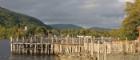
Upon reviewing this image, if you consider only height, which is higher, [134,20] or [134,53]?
[134,20]

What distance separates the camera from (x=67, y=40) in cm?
9844

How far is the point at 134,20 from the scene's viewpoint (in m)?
93.2

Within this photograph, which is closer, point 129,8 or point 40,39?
point 129,8

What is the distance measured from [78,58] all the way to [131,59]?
9.91 meters

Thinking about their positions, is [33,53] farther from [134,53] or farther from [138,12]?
[134,53]

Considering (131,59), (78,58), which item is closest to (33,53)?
(78,58)

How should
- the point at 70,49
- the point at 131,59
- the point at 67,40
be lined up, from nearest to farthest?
the point at 131,59, the point at 70,49, the point at 67,40

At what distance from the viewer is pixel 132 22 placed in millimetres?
93562

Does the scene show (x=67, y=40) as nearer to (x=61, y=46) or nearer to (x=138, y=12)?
(x=61, y=46)

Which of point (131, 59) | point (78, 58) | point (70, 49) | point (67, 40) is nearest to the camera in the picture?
point (131, 59)

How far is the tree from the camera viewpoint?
92250 millimetres

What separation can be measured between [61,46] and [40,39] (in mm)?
10220

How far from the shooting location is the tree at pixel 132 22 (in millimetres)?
92250

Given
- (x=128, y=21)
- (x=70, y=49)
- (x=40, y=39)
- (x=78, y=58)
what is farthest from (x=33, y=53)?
(x=78, y=58)
